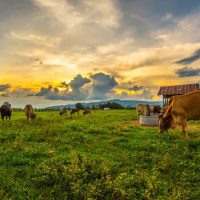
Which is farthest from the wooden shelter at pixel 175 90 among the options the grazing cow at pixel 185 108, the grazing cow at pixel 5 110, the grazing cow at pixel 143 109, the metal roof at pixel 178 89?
the grazing cow at pixel 185 108

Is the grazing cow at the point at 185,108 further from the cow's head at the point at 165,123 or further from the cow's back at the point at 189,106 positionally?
the cow's head at the point at 165,123

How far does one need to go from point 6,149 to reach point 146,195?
326 inches

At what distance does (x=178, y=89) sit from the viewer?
4791cm

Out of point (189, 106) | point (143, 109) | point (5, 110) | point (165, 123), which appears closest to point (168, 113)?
point (165, 123)

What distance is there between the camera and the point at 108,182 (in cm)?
1001

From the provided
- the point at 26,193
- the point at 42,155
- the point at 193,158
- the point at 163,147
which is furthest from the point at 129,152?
the point at 26,193

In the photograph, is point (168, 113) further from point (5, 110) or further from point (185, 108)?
point (5, 110)

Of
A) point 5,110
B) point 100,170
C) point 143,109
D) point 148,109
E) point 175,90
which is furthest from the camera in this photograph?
point 175,90

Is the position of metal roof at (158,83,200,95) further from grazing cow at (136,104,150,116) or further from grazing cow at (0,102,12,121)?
grazing cow at (0,102,12,121)

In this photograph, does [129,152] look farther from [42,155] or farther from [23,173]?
[23,173]

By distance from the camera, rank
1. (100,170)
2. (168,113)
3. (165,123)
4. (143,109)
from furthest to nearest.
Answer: (143,109) → (165,123) → (168,113) → (100,170)

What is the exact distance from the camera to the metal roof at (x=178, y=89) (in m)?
46.9

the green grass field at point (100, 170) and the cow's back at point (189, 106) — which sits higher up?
the cow's back at point (189, 106)

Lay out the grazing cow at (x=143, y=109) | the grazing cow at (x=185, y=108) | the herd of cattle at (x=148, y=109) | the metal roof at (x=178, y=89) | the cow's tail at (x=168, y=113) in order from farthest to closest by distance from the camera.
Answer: the metal roof at (x=178, y=89) → the herd of cattle at (x=148, y=109) → the grazing cow at (x=143, y=109) → the cow's tail at (x=168, y=113) → the grazing cow at (x=185, y=108)
